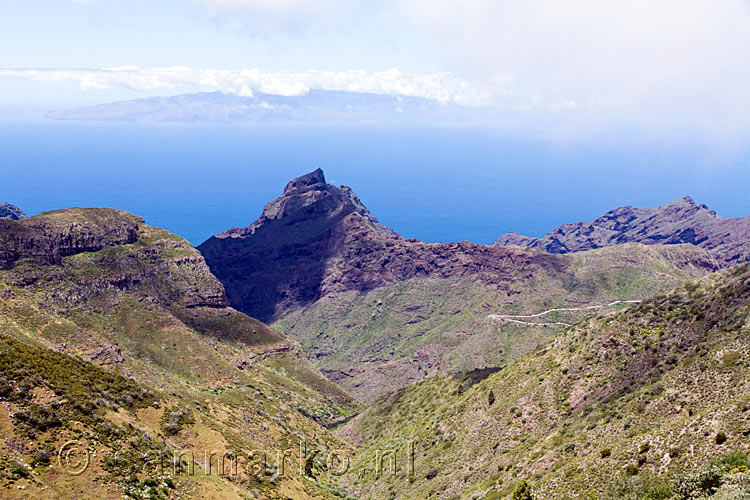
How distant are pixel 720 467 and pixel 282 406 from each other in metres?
65.4

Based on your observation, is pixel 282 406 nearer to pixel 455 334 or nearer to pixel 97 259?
pixel 97 259

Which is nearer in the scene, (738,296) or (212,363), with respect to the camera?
(738,296)

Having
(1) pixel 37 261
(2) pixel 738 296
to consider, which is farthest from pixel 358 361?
(2) pixel 738 296

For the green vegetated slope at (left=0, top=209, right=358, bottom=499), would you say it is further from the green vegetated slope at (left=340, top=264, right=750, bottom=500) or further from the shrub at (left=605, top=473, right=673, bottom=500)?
the shrub at (left=605, top=473, right=673, bottom=500)

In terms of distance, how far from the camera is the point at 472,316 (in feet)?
545

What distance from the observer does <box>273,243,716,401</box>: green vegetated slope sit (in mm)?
143750

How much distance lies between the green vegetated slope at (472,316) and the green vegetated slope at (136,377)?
153ft

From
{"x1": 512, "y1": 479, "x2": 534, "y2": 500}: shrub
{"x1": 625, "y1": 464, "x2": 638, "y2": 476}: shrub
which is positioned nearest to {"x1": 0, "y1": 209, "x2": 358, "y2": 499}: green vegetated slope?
{"x1": 512, "y1": 479, "x2": 534, "y2": 500}: shrub

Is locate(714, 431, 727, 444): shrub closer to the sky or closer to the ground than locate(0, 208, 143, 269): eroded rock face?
closer to the sky

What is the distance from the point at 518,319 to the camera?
5979 inches

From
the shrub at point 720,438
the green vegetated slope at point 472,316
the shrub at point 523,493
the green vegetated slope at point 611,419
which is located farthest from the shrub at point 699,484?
the green vegetated slope at point 472,316

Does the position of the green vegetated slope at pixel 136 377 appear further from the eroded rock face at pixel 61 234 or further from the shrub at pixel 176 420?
the eroded rock face at pixel 61 234

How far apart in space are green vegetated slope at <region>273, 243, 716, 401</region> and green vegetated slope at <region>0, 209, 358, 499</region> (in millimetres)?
46717

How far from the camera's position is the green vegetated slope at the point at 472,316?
5659 inches
